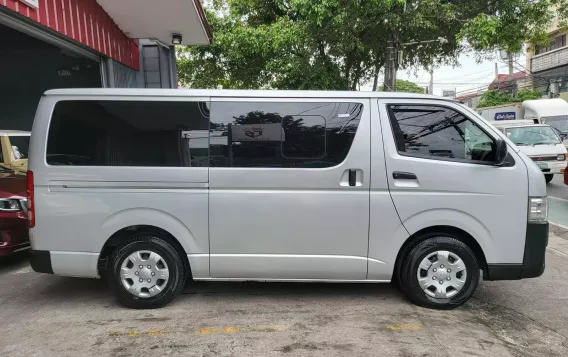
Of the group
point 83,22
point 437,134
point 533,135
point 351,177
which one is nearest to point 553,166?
point 533,135

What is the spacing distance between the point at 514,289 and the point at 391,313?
1675mm

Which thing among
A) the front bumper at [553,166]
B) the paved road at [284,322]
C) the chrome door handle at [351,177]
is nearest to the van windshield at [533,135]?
the front bumper at [553,166]

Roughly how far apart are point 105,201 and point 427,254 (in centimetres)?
302

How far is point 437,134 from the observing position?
4059mm

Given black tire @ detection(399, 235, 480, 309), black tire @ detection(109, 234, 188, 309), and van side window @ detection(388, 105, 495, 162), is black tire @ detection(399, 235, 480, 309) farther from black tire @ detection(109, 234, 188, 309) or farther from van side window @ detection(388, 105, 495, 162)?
black tire @ detection(109, 234, 188, 309)

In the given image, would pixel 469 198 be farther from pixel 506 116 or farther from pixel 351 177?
pixel 506 116

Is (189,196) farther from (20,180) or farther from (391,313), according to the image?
(20,180)

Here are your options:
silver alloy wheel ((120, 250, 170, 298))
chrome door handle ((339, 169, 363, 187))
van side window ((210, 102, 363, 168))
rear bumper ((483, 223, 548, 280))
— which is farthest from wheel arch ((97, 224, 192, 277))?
rear bumper ((483, 223, 548, 280))

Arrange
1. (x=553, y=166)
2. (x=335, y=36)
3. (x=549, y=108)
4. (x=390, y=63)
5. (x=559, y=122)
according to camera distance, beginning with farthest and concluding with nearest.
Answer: (x=549, y=108)
(x=559, y=122)
(x=390, y=63)
(x=335, y=36)
(x=553, y=166)

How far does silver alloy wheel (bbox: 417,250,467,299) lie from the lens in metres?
4.01

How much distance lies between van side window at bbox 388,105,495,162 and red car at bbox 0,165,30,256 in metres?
4.52

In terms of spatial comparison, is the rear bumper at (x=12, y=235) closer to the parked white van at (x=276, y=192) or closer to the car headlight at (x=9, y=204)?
the car headlight at (x=9, y=204)

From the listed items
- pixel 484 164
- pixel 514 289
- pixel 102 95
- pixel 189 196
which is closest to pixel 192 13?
pixel 102 95

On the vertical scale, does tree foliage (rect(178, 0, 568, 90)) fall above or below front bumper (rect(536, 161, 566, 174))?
above
